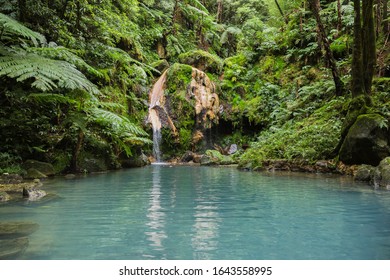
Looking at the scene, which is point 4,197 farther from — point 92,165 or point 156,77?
point 156,77

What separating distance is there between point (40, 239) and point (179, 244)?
1265 mm

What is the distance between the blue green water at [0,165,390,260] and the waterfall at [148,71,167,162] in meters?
10.1

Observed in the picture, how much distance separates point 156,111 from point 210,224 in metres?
13.6

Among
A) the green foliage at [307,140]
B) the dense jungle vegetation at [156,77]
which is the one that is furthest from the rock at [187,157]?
the green foliage at [307,140]

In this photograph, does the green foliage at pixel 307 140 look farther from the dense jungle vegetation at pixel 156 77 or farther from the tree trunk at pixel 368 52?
the tree trunk at pixel 368 52

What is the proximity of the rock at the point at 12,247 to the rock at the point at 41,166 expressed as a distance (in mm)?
5740

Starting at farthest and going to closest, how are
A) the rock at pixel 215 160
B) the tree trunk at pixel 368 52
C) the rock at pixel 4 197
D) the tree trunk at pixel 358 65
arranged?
the rock at pixel 215 160 → the tree trunk at pixel 368 52 → the tree trunk at pixel 358 65 → the rock at pixel 4 197

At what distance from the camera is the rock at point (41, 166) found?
7941 millimetres

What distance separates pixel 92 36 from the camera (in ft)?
37.8

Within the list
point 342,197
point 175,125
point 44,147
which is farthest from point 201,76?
point 342,197

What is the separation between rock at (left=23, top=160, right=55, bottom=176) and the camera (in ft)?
26.1

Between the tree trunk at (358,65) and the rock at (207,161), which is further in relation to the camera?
the rock at (207,161)

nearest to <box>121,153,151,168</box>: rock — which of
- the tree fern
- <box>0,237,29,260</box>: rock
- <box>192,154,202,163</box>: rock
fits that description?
<box>192,154,202,163</box>: rock

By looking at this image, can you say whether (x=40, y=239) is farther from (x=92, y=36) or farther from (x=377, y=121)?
(x=92, y=36)
